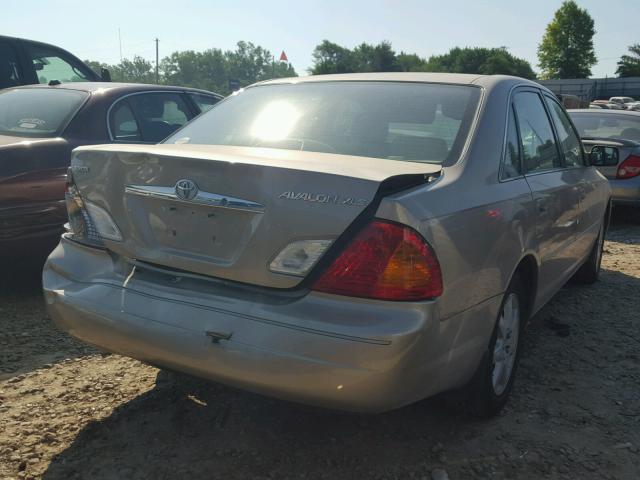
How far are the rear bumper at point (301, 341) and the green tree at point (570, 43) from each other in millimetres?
85151

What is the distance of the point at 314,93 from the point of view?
321 cm

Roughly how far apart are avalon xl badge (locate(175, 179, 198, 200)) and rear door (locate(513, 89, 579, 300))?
164 centimetres

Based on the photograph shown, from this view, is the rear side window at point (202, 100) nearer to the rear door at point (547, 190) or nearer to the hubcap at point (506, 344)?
the rear door at point (547, 190)

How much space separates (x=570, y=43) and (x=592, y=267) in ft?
274

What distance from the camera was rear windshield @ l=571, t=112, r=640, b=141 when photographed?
8578mm

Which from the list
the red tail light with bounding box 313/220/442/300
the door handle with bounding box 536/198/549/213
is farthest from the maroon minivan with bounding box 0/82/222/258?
the door handle with bounding box 536/198/549/213

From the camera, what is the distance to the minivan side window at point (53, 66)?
7460 mm

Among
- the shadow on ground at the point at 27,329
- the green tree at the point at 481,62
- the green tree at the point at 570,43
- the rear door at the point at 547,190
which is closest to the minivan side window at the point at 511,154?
the rear door at the point at 547,190

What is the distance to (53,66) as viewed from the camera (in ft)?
24.9

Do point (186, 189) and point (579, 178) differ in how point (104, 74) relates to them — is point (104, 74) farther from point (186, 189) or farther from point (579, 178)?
point (186, 189)

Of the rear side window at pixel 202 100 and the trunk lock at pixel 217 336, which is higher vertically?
the rear side window at pixel 202 100

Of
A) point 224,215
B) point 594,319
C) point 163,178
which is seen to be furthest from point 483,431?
point 594,319

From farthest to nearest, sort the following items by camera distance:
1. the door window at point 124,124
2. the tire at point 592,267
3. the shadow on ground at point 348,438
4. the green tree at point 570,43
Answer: the green tree at point 570,43, the tire at point 592,267, the door window at point 124,124, the shadow on ground at point 348,438

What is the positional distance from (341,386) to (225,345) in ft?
1.38
